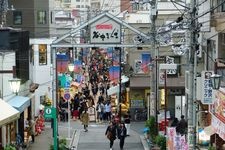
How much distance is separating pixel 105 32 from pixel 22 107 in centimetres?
493

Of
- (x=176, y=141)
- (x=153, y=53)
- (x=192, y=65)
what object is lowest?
(x=176, y=141)

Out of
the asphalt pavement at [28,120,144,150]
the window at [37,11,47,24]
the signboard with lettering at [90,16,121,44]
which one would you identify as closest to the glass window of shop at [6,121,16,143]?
the asphalt pavement at [28,120,144,150]

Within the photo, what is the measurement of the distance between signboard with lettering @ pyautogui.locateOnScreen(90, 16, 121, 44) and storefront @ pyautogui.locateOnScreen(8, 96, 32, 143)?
4.14m

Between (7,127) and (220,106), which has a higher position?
(220,106)

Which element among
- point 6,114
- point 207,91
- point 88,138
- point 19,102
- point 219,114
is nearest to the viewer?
point 6,114

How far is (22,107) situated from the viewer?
87.0 feet

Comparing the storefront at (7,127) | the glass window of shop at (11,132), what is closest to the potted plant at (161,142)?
the storefront at (7,127)

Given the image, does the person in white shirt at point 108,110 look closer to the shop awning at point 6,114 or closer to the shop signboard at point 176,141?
the shop signboard at point 176,141

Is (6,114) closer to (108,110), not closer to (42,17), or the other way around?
(108,110)

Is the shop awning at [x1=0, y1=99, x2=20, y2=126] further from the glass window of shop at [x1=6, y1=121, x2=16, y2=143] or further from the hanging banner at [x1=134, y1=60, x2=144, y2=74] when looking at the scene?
the hanging banner at [x1=134, y1=60, x2=144, y2=74]

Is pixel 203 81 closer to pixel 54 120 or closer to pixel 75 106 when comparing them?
pixel 54 120

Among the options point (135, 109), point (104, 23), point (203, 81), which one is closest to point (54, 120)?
point (104, 23)

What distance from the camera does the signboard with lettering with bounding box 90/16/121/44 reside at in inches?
1072

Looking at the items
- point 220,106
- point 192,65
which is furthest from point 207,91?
point 192,65
